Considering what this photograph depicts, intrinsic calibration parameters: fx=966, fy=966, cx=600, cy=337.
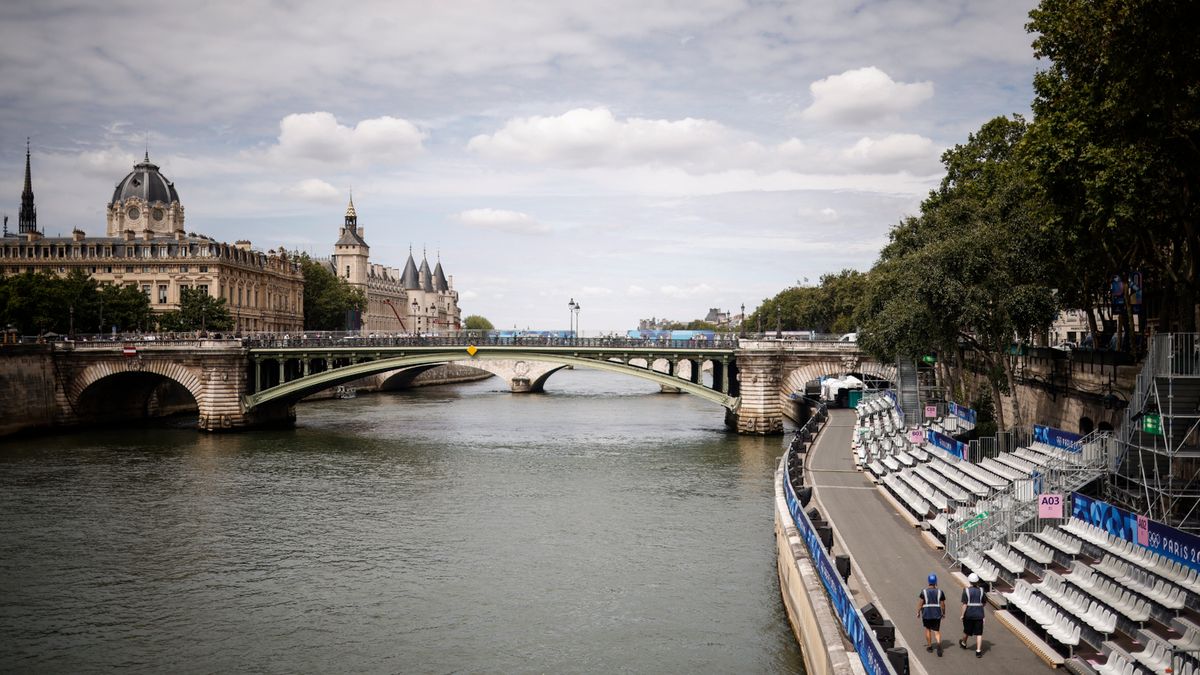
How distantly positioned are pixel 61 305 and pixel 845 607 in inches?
3233

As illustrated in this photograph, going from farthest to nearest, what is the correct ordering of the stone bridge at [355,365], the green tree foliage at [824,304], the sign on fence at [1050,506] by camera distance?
the green tree foliage at [824,304] → the stone bridge at [355,365] → the sign on fence at [1050,506]

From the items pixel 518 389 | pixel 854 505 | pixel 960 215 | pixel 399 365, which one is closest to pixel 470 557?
pixel 854 505

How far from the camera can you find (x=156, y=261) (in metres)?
110

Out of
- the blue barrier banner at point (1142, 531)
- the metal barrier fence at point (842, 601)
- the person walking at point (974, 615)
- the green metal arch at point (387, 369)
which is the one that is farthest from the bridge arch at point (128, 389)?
the person walking at point (974, 615)

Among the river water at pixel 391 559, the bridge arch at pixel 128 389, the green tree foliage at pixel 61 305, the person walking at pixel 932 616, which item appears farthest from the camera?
the green tree foliage at pixel 61 305

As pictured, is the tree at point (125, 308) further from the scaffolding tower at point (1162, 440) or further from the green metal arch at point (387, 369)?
the scaffolding tower at point (1162, 440)

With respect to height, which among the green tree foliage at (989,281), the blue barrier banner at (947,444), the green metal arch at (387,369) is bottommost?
the blue barrier banner at (947,444)

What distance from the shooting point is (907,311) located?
37.9 metres

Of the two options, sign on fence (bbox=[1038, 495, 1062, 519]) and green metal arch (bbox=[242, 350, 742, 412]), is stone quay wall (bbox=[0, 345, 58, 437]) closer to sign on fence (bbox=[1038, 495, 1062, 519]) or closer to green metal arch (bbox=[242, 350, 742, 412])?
green metal arch (bbox=[242, 350, 742, 412])

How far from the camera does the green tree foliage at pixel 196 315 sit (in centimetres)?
9644

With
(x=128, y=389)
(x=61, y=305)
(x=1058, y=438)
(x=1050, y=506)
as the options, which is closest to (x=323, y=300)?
(x=61, y=305)

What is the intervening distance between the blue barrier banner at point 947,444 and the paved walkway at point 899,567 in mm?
3106

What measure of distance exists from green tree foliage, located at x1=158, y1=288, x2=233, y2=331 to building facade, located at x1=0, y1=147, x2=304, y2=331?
8179mm

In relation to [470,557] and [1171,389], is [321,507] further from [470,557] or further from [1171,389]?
[1171,389]
